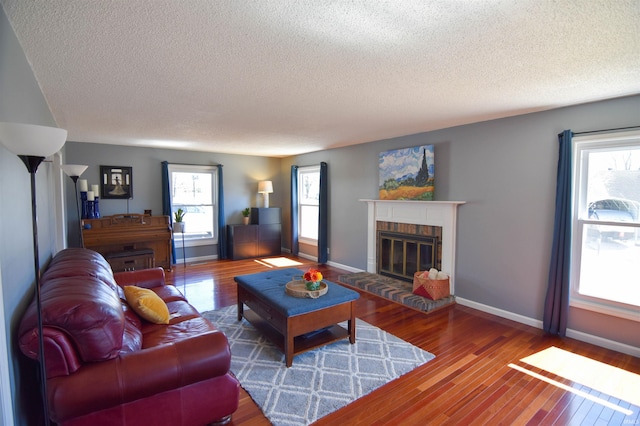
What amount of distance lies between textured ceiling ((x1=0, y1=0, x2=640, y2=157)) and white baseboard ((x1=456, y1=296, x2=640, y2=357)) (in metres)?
Answer: 2.22

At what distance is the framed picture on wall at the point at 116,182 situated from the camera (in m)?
5.65

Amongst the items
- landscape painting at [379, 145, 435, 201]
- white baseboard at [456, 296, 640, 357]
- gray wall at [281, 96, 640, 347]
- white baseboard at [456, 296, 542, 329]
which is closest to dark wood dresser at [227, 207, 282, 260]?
landscape painting at [379, 145, 435, 201]

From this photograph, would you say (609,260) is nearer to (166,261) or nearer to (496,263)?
(496,263)

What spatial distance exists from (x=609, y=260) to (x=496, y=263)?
3.28ft

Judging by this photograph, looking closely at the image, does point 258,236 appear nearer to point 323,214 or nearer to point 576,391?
point 323,214

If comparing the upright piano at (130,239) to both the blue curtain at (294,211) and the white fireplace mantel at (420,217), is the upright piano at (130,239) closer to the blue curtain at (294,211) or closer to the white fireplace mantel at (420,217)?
the blue curtain at (294,211)

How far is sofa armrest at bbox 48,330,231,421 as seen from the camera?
4.85 ft

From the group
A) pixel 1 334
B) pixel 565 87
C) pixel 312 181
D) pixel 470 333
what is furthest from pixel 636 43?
pixel 312 181

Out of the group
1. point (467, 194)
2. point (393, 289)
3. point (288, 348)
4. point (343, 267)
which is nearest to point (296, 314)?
point (288, 348)

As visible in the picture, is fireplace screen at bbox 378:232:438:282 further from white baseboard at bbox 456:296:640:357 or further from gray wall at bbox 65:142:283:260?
gray wall at bbox 65:142:283:260

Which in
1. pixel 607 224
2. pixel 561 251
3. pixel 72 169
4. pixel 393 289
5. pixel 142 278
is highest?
pixel 72 169

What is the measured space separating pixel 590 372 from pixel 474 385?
3.35 feet

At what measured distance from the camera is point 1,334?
3.87ft

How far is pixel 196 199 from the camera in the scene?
21.9ft
